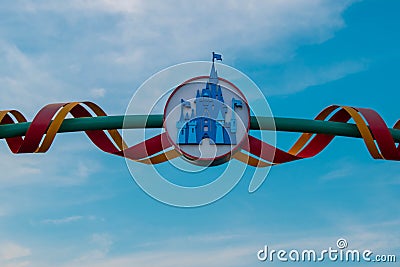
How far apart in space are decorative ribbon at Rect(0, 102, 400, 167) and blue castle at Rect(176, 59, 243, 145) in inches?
8.0

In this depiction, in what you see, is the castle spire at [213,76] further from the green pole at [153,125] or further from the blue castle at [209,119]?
the green pole at [153,125]

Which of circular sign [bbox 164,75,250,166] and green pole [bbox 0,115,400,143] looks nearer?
circular sign [bbox 164,75,250,166]

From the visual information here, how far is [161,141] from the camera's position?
8.05m

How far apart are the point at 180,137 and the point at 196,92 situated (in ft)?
1.69

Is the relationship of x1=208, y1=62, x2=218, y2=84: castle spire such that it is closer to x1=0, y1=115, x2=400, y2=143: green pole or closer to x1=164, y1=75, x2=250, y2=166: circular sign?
x1=164, y1=75, x2=250, y2=166: circular sign

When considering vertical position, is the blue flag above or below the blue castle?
above

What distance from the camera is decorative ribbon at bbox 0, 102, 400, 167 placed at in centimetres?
809

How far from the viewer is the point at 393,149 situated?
8258 millimetres

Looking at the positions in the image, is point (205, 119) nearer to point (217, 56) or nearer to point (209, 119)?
point (209, 119)

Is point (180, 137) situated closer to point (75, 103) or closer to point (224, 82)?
point (224, 82)

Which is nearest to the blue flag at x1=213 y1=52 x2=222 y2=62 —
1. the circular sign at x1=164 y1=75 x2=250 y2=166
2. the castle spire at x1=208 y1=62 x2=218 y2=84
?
the castle spire at x1=208 y1=62 x2=218 y2=84

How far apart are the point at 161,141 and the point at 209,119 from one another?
1.90ft

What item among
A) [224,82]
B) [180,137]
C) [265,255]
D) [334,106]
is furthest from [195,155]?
[334,106]

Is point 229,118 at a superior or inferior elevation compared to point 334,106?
inferior
